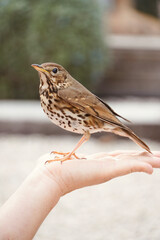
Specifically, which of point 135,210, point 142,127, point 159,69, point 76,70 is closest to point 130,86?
point 159,69

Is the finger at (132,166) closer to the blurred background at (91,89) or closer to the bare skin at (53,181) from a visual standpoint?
the bare skin at (53,181)

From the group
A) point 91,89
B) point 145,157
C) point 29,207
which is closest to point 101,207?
point 145,157

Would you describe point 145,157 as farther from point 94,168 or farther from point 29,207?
point 29,207

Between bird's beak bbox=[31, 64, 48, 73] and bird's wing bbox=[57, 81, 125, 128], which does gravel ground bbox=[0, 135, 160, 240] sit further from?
bird's beak bbox=[31, 64, 48, 73]

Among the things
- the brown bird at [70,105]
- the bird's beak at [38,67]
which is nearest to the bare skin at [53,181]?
the brown bird at [70,105]

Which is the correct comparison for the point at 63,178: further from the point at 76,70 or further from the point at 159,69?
the point at 159,69

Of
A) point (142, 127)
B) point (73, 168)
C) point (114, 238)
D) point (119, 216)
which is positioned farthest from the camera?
point (142, 127)

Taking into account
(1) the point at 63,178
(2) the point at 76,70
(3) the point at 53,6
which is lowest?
(2) the point at 76,70
